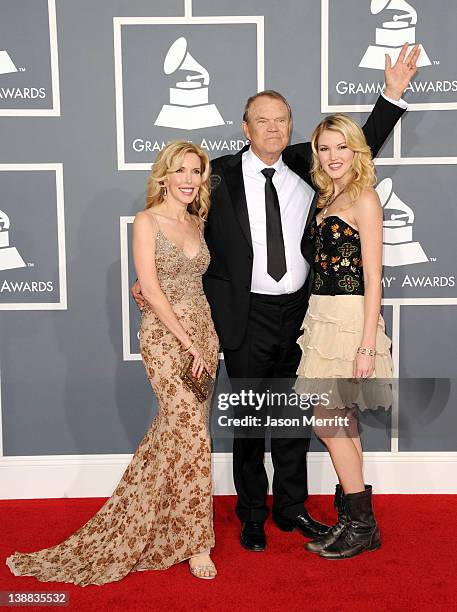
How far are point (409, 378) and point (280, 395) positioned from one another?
2.69 ft

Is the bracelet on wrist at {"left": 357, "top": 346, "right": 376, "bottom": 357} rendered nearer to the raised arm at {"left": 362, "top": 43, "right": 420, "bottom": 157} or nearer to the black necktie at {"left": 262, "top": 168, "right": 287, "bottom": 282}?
the black necktie at {"left": 262, "top": 168, "right": 287, "bottom": 282}

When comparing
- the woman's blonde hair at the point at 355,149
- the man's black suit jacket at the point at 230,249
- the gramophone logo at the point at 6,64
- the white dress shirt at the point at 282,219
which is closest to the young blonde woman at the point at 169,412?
the man's black suit jacket at the point at 230,249

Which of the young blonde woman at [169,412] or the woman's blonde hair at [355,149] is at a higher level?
the woman's blonde hair at [355,149]

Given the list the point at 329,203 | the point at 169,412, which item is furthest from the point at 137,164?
the point at 169,412

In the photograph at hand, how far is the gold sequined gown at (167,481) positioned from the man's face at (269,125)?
20.6 inches

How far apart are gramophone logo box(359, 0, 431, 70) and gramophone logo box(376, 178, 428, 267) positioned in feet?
2.01

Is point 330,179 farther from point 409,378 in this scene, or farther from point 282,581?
point 282,581

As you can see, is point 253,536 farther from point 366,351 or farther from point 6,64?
point 6,64

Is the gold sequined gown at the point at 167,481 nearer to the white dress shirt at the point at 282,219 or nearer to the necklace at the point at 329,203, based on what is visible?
the white dress shirt at the point at 282,219

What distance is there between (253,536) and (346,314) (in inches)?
43.4

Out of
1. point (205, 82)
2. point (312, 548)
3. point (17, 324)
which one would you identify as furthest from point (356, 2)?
point (312, 548)

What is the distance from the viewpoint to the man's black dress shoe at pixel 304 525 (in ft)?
10.4

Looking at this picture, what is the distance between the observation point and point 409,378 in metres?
3.66

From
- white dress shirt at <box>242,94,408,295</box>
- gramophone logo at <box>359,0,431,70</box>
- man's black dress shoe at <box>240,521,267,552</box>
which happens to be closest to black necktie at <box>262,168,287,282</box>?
white dress shirt at <box>242,94,408,295</box>
